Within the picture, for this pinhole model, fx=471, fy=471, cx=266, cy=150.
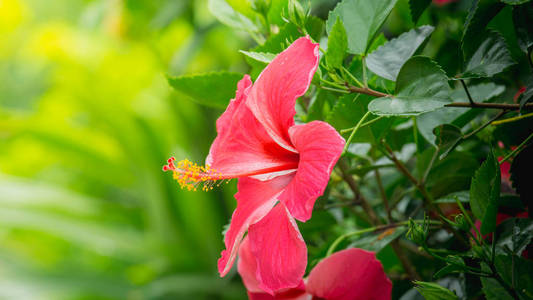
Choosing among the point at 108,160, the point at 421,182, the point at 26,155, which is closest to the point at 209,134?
the point at 108,160

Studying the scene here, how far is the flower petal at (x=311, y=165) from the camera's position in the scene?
0.81 feet

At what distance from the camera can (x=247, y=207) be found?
31 centimetres

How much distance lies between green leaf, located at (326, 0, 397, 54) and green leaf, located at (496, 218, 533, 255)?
144mm

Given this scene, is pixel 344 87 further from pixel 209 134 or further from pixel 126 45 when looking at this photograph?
pixel 126 45

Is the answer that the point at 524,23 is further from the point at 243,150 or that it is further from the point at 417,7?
the point at 243,150

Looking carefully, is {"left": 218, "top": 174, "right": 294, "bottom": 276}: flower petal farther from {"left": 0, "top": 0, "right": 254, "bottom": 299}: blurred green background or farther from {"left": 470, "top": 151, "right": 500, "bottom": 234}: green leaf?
{"left": 0, "top": 0, "right": 254, "bottom": 299}: blurred green background

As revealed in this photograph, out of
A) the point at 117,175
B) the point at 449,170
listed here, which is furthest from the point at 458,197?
the point at 117,175

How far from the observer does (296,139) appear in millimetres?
284

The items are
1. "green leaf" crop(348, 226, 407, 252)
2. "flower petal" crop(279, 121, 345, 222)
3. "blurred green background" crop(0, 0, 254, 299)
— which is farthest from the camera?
"blurred green background" crop(0, 0, 254, 299)

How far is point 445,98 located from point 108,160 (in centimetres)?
206

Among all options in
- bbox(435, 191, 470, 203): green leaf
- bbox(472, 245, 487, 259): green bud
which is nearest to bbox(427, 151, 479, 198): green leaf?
bbox(435, 191, 470, 203): green leaf

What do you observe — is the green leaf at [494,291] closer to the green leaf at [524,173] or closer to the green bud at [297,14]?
the green leaf at [524,173]

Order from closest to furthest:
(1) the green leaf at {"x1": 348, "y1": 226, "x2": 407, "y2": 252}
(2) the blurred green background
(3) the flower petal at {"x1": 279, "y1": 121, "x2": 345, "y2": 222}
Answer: (3) the flower petal at {"x1": 279, "y1": 121, "x2": 345, "y2": 222}
(1) the green leaf at {"x1": 348, "y1": 226, "x2": 407, "y2": 252}
(2) the blurred green background

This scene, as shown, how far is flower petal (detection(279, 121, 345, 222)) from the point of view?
25 cm
